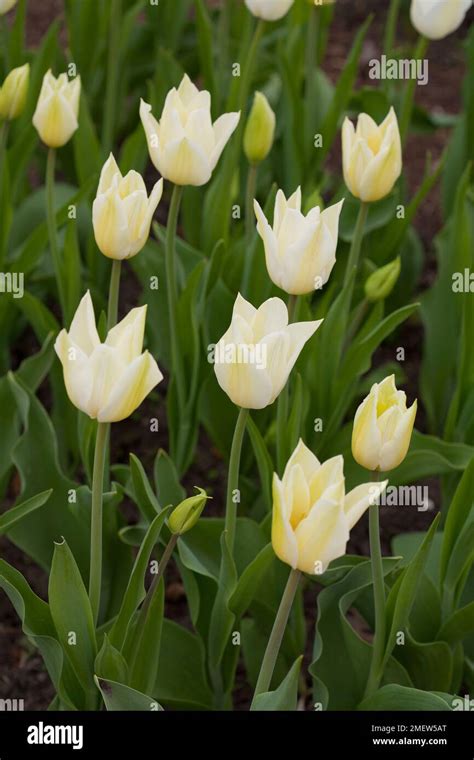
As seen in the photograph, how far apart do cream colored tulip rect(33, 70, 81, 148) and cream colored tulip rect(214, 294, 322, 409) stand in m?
0.65

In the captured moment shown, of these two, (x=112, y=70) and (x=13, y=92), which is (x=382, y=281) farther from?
(x=112, y=70)

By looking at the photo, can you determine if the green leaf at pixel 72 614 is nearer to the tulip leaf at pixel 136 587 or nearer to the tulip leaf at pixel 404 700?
the tulip leaf at pixel 136 587

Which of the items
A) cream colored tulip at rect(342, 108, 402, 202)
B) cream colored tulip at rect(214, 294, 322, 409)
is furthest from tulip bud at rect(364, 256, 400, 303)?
cream colored tulip at rect(214, 294, 322, 409)

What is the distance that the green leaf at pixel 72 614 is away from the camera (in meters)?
1.44

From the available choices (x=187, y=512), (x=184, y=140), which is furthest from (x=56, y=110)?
(x=187, y=512)

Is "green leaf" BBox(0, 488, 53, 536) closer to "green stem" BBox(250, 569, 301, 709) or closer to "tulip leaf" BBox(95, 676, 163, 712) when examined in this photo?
"tulip leaf" BBox(95, 676, 163, 712)

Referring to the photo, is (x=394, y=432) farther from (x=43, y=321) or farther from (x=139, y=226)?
(x=43, y=321)

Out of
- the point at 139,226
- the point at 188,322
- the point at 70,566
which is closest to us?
the point at 70,566

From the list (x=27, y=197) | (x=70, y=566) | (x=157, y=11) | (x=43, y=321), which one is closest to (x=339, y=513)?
(x=70, y=566)

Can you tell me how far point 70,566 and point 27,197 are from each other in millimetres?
1335

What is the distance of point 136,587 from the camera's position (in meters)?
1.49

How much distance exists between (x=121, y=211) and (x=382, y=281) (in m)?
0.58

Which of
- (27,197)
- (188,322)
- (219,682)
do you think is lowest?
(219,682)
